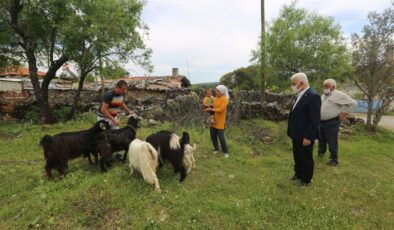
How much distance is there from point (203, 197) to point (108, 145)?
205 centimetres

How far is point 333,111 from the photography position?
18.9ft

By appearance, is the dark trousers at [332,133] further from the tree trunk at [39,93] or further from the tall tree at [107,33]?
the tree trunk at [39,93]

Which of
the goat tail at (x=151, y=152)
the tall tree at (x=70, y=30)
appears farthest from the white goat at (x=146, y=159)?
the tall tree at (x=70, y=30)

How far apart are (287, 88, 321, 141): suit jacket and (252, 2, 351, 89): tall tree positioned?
30.9 feet

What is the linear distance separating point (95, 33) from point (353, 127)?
459 inches

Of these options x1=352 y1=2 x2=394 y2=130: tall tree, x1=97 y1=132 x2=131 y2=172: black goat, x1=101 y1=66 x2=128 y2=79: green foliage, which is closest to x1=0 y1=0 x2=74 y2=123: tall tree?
x1=101 y1=66 x2=128 y2=79: green foliage

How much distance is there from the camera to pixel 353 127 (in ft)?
38.5

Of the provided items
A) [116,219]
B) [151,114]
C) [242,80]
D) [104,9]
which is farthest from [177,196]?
[242,80]

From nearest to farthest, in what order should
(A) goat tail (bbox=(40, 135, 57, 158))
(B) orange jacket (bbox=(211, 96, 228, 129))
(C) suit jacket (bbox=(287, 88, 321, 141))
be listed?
(C) suit jacket (bbox=(287, 88, 321, 141)) < (A) goat tail (bbox=(40, 135, 57, 158)) < (B) orange jacket (bbox=(211, 96, 228, 129))

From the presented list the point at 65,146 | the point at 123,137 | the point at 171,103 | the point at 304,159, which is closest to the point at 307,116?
the point at 304,159

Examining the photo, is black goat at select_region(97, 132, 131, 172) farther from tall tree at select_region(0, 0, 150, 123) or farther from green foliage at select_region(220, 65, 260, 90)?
green foliage at select_region(220, 65, 260, 90)

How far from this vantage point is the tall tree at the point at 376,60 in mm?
10398

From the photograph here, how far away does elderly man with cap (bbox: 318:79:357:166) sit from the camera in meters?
5.69

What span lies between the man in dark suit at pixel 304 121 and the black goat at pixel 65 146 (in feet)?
11.6
